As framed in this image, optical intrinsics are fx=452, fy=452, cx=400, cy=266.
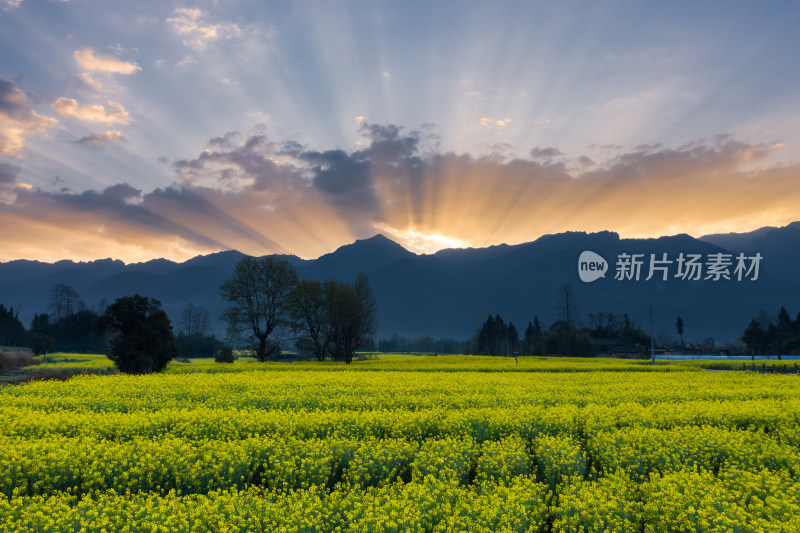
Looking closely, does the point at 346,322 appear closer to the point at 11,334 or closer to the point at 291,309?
the point at 291,309

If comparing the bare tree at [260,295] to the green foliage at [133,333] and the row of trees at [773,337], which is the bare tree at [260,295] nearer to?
the green foliage at [133,333]

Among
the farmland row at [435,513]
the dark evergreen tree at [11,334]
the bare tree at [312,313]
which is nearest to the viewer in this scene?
the farmland row at [435,513]

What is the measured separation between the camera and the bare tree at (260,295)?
218ft

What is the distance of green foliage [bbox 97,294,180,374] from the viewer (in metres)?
37.2

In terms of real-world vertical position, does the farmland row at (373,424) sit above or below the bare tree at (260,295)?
below

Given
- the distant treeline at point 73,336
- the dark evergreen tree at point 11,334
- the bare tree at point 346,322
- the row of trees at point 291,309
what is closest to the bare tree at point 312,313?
the row of trees at point 291,309

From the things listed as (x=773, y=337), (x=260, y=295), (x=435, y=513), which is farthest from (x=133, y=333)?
(x=773, y=337)

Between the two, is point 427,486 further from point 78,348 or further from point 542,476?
point 78,348

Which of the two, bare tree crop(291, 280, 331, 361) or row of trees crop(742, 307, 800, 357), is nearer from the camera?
bare tree crop(291, 280, 331, 361)

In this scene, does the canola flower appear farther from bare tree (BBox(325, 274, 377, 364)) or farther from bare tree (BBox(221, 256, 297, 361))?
bare tree (BBox(325, 274, 377, 364))

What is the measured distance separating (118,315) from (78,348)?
92214 mm

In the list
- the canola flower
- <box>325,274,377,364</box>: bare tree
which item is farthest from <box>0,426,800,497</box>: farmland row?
<box>325,274,377,364</box>: bare tree

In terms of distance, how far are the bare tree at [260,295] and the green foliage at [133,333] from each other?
2681 cm

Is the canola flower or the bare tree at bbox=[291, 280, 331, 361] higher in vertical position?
the bare tree at bbox=[291, 280, 331, 361]
